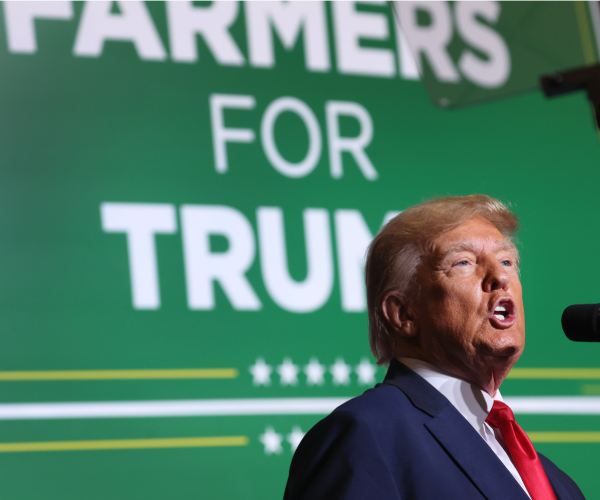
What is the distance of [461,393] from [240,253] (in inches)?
42.8

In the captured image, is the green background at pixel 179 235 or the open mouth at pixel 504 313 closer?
the open mouth at pixel 504 313

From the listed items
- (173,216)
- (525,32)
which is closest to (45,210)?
(173,216)

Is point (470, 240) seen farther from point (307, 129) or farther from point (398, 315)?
point (307, 129)

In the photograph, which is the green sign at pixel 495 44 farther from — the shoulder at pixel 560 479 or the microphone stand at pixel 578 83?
the shoulder at pixel 560 479

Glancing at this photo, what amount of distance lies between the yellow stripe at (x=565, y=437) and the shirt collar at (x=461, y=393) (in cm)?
109

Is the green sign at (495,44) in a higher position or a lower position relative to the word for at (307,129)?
lower

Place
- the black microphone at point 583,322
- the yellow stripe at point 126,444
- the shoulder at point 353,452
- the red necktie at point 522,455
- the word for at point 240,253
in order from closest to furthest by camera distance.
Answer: the black microphone at point 583,322 < the shoulder at point 353,452 < the red necktie at point 522,455 < the yellow stripe at point 126,444 < the word for at point 240,253

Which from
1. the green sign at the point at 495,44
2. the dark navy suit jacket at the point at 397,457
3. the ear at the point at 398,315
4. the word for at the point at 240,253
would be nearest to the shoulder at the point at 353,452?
the dark navy suit jacket at the point at 397,457

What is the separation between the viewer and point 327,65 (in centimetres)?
291

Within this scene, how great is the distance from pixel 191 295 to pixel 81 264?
0.34 metres

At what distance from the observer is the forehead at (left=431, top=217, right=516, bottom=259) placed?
1798 mm

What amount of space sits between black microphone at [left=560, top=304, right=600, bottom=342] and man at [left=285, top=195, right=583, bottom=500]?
411mm

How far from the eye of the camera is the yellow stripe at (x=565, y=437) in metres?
2.74

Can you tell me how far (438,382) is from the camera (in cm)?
172
